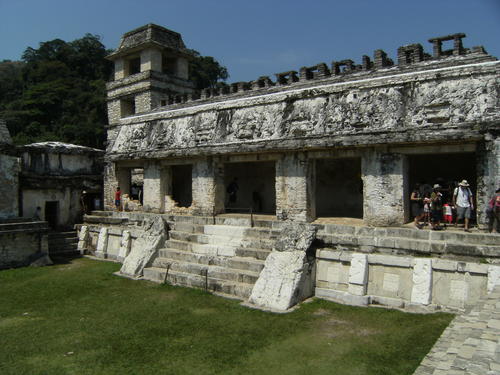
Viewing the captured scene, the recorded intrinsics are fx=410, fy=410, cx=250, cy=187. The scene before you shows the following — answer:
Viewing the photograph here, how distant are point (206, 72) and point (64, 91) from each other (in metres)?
13.7

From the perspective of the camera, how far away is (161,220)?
11695 mm

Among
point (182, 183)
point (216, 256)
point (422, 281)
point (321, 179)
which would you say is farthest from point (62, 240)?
point (422, 281)

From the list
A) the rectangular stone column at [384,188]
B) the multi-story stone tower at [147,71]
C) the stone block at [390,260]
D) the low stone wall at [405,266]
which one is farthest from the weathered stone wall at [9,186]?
the stone block at [390,260]

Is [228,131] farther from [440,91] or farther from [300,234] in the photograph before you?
[440,91]

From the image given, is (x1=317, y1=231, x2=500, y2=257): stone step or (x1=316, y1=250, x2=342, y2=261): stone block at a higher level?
(x1=317, y1=231, x2=500, y2=257): stone step

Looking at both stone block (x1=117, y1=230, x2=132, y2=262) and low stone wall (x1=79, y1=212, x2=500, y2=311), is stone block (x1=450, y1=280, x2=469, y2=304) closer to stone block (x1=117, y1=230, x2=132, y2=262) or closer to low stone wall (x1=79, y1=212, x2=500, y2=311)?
low stone wall (x1=79, y1=212, x2=500, y2=311)

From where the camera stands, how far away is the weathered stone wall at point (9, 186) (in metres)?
13.9

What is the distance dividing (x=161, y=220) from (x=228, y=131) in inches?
128

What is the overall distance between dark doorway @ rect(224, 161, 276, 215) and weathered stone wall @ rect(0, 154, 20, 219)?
24.0 feet

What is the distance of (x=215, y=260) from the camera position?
32.6 feet

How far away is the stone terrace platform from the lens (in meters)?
4.29

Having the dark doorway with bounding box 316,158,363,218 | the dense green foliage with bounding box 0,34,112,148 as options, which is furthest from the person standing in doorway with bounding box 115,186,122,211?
the dense green foliage with bounding box 0,34,112,148

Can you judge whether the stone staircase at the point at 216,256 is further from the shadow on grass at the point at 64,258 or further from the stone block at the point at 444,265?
the shadow on grass at the point at 64,258

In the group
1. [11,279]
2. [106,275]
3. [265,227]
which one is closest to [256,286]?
[265,227]
